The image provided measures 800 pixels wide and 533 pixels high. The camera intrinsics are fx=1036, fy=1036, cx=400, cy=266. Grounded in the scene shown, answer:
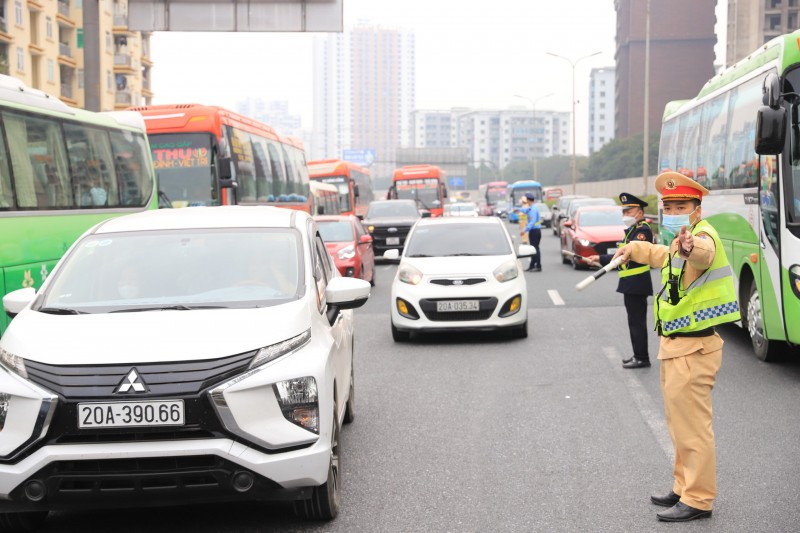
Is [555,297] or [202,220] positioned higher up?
[202,220]

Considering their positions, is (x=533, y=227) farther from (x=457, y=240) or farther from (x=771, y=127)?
(x=771, y=127)

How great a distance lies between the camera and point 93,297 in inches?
224

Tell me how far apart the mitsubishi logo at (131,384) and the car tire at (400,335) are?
7.92m

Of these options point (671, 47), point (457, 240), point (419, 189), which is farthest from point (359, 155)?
point (457, 240)

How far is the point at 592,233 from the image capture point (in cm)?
2366

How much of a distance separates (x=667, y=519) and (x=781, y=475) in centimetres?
125

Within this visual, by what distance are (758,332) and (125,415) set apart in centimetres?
756

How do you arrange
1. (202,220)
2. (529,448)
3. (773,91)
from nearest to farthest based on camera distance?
(202,220), (529,448), (773,91)

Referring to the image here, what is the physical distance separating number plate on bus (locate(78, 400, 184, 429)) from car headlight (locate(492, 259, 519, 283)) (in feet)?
26.5

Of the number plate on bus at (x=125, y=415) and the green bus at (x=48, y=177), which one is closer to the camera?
the number plate on bus at (x=125, y=415)

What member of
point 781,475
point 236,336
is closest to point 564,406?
point 781,475

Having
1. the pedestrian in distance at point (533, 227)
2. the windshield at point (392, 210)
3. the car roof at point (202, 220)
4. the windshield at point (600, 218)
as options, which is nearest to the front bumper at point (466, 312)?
the car roof at point (202, 220)

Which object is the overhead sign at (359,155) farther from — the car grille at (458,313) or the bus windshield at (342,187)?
the car grille at (458,313)

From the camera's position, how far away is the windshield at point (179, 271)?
5.63 meters
